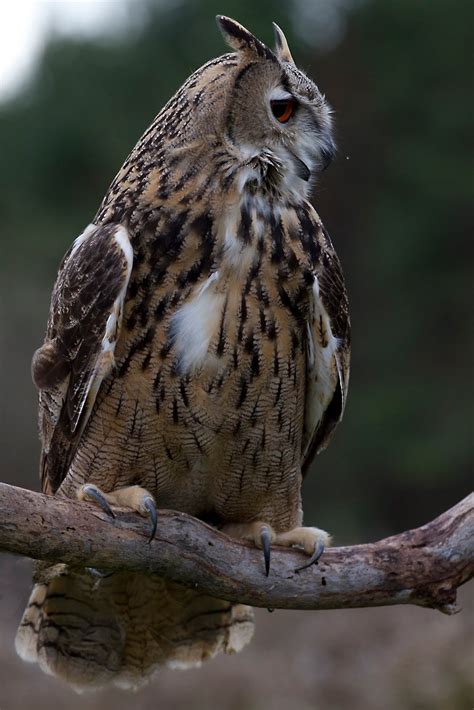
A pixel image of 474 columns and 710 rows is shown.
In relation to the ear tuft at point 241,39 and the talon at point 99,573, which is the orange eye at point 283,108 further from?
the talon at point 99,573

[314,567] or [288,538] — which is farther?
[288,538]

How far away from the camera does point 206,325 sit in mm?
2986

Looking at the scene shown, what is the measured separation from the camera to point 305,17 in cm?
1132

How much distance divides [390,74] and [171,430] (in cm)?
1002

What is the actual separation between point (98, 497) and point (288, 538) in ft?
2.26

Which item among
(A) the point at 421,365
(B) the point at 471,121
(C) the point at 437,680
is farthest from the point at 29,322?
(C) the point at 437,680

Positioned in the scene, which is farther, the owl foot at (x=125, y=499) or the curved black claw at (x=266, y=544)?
the curved black claw at (x=266, y=544)

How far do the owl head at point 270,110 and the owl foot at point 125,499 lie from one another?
1058mm

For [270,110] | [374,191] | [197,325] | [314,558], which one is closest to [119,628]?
[314,558]

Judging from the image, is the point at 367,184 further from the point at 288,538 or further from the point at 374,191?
the point at 288,538

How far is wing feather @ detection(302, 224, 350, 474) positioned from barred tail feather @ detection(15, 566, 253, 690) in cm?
71

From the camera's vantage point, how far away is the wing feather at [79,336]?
3023 mm

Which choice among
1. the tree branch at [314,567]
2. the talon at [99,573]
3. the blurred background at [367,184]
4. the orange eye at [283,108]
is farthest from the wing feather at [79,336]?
the blurred background at [367,184]

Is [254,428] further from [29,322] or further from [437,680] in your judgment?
[29,322]
